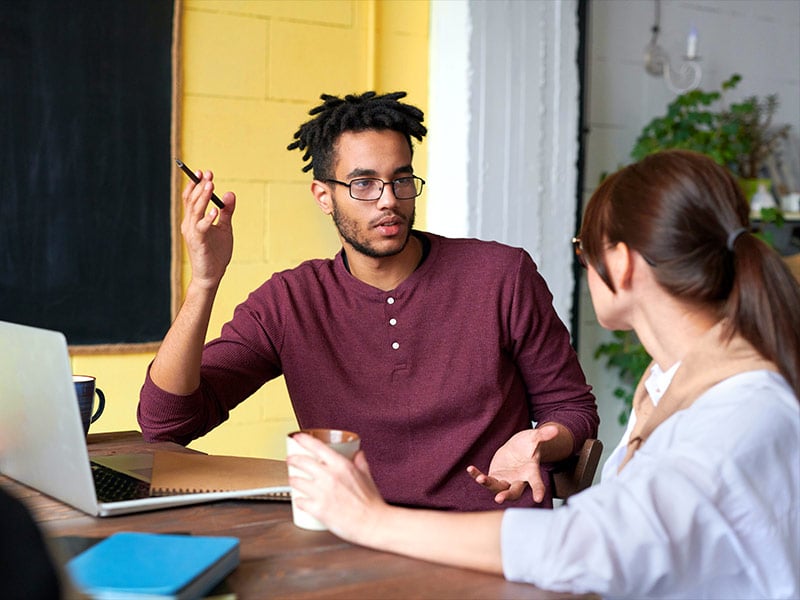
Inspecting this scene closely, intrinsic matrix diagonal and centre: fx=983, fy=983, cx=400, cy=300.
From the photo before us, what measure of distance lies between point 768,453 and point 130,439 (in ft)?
3.94

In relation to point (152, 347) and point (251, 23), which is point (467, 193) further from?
point (152, 347)

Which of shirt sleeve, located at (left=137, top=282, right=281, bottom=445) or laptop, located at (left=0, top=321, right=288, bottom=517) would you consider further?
shirt sleeve, located at (left=137, top=282, right=281, bottom=445)

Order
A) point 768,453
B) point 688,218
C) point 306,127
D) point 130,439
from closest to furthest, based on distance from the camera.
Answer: point 768,453, point 688,218, point 130,439, point 306,127

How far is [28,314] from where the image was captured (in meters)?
2.37

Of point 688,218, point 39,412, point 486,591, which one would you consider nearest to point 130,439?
point 39,412

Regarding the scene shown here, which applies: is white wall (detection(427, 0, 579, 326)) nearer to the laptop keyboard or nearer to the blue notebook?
the laptop keyboard

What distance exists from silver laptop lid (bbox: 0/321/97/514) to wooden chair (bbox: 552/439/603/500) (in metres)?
0.78

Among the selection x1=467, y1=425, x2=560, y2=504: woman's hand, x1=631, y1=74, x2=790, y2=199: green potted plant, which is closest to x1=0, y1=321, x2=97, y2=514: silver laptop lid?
x1=467, y1=425, x2=560, y2=504: woman's hand

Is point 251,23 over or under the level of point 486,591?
over

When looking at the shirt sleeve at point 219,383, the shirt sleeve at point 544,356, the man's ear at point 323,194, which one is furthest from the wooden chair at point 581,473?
the man's ear at point 323,194

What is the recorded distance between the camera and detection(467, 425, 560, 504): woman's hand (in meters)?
1.43

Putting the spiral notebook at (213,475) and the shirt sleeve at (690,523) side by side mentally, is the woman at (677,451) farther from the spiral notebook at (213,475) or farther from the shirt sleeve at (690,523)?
the spiral notebook at (213,475)

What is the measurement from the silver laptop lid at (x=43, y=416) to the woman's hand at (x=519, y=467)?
53cm

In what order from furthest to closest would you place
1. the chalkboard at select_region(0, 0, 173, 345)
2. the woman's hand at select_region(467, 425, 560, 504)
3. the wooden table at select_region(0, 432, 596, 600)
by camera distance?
1. the chalkboard at select_region(0, 0, 173, 345)
2. the woman's hand at select_region(467, 425, 560, 504)
3. the wooden table at select_region(0, 432, 596, 600)
